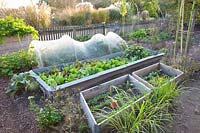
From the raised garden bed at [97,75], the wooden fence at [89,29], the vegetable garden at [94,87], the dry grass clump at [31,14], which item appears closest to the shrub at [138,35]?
the wooden fence at [89,29]

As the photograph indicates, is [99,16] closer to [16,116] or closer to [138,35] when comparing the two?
[138,35]

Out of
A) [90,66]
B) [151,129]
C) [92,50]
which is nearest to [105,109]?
[151,129]

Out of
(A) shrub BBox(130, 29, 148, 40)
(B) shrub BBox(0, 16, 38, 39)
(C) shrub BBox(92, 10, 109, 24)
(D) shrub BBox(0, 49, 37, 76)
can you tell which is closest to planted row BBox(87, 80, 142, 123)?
(D) shrub BBox(0, 49, 37, 76)

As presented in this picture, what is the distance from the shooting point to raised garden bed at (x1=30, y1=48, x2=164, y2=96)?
2.91 m

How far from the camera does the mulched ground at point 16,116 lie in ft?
7.95

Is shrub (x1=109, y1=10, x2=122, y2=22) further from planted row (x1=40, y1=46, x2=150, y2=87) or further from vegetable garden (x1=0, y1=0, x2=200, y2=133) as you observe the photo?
planted row (x1=40, y1=46, x2=150, y2=87)

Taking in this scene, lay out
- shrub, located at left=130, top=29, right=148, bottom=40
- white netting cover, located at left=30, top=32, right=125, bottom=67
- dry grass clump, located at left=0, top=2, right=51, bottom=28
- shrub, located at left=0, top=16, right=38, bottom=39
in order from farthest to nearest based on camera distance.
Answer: shrub, located at left=130, top=29, right=148, bottom=40
dry grass clump, located at left=0, top=2, right=51, bottom=28
shrub, located at left=0, top=16, right=38, bottom=39
white netting cover, located at left=30, top=32, right=125, bottom=67

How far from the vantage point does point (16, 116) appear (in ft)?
8.75

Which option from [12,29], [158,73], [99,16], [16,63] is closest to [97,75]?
[158,73]

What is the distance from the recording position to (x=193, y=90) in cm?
328

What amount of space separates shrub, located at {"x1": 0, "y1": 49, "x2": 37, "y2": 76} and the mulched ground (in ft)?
2.60

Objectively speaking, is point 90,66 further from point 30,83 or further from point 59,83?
point 30,83

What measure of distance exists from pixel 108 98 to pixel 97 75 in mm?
614

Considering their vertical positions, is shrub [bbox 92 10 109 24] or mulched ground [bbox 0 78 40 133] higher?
shrub [bbox 92 10 109 24]
